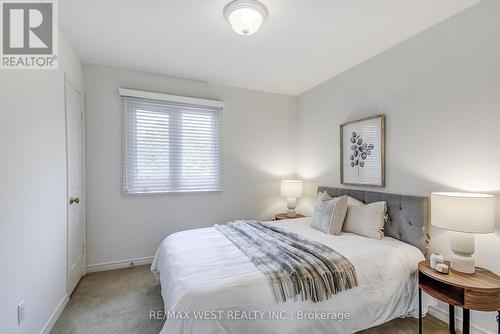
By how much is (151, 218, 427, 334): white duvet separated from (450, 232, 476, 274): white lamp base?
32cm

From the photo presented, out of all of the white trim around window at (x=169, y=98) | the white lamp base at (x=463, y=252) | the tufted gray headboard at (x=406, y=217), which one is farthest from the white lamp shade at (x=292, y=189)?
the white lamp base at (x=463, y=252)

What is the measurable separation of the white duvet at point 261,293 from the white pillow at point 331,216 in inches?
5.9

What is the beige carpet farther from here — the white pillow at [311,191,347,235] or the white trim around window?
the white trim around window

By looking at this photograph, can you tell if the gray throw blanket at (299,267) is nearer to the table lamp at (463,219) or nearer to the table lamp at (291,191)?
the table lamp at (463,219)

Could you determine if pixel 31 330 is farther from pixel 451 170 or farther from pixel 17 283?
pixel 451 170

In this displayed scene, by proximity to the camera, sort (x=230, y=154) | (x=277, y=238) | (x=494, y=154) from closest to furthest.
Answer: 1. (x=494, y=154)
2. (x=277, y=238)
3. (x=230, y=154)

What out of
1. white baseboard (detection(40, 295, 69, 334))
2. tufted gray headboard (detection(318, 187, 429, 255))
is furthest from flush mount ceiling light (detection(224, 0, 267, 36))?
white baseboard (detection(40, 295, 69, 334))

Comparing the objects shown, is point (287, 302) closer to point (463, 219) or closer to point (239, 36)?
point (463, 219)

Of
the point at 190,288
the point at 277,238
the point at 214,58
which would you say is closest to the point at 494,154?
the point at 277,238

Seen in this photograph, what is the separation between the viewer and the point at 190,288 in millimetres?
1420

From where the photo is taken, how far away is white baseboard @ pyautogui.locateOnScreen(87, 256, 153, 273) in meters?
2.91

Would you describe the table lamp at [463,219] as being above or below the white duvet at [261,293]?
above

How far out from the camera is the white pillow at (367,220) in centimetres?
232

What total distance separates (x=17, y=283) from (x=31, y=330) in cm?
43
